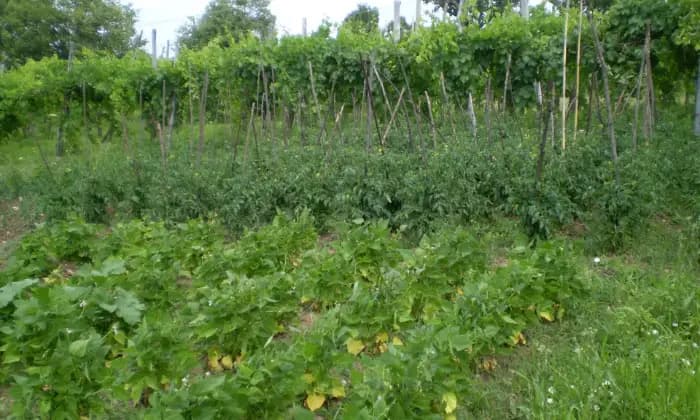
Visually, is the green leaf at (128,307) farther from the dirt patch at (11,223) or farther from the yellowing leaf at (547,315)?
the dirt patch at (11,223)

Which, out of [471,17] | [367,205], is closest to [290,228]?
[367,205]

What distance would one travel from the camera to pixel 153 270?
12.9 ft

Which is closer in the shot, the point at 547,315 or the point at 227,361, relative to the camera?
the point at 227,361

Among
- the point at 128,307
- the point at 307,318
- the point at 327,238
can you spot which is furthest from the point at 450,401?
the point at 327,238

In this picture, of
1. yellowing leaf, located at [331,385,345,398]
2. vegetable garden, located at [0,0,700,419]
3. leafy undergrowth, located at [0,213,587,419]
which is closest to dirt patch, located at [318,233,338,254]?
vegetable garden, located at [0,0,700,419]

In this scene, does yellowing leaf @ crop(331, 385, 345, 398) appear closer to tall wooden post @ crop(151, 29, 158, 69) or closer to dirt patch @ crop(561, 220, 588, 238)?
dirt patch @ crop(561, 220, 588, 238)

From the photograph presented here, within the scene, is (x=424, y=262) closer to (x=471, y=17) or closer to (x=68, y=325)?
(x=68, y=325)

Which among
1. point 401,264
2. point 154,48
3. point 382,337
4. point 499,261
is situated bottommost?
point 382,337

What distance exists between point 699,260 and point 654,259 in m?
0.34

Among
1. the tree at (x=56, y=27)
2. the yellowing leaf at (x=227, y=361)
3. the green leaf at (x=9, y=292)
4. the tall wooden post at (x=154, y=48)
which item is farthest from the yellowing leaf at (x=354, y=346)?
the tree at (x=56, y=27)

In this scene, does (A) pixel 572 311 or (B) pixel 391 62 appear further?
(B) pixel 391 62

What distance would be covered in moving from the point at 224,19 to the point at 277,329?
3342 cm

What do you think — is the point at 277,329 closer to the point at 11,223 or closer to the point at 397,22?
the point at 11,223

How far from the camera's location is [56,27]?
1163 inches
